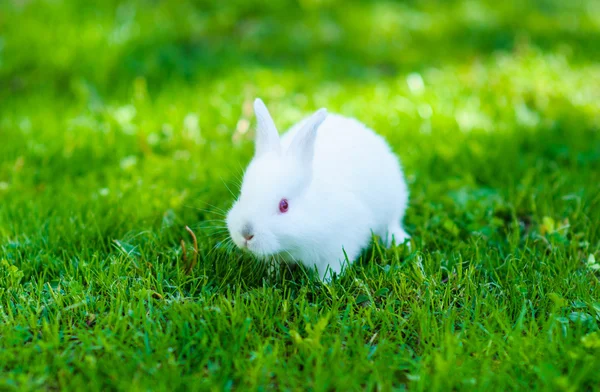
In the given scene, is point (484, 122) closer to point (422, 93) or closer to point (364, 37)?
point (422, 93)

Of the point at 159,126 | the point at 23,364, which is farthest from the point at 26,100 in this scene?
the point at 23,364

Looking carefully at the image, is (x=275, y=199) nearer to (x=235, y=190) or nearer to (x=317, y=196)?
(x=317, y=196)

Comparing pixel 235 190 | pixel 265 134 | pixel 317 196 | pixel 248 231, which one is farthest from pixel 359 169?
pixel 235 190

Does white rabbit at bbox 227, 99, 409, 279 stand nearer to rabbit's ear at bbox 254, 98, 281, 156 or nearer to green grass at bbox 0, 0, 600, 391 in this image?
rabbit's ear at bbox 254, 98, 281, 156

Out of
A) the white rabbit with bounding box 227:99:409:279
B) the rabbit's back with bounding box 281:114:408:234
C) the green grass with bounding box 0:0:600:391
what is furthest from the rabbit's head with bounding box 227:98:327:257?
the green grass with bounding box 0:0:600:391

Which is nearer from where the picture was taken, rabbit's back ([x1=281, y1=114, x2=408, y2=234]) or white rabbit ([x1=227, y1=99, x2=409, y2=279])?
white rabbit ([x1=227, y1=99, x2=409, y2=279])

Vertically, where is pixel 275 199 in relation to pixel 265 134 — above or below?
below

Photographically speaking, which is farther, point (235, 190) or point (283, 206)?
point (235, 190)

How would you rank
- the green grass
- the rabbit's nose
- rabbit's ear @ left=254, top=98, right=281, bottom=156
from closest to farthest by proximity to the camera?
the green grass < the rabbit's nose < rabbit's ear @ left=254, top=98, right=281, bottom=156
